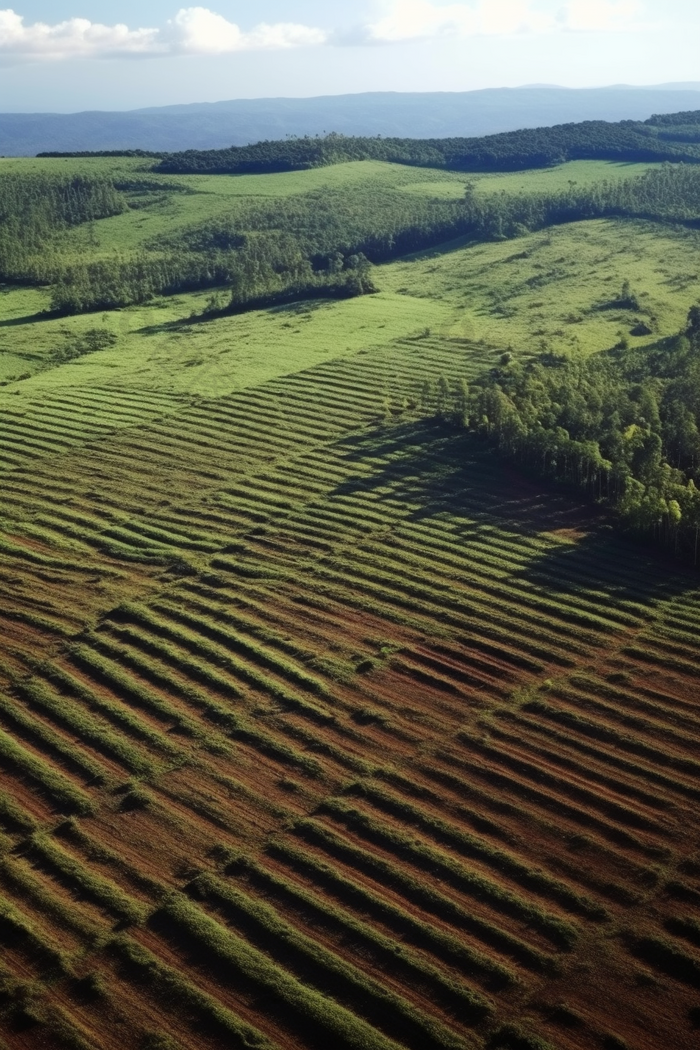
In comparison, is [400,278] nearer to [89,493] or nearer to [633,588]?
[89,493]

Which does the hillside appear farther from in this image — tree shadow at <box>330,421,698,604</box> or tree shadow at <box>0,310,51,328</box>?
tree shadow at <box>0,310,51,328</box>

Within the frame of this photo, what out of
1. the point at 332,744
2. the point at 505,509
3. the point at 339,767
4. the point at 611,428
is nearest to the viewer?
the point at 339,767

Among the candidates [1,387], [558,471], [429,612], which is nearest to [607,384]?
[558,471]

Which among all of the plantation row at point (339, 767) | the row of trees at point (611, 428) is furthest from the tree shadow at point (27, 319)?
the row of trees at point (611, 428)

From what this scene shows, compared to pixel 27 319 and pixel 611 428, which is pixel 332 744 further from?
pixel 27 319

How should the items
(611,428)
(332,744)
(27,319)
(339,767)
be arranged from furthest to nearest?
(27,319) → (611,428) → (332,744) → (339,767)

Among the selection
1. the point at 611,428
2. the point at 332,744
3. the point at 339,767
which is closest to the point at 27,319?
the point at 611,428
